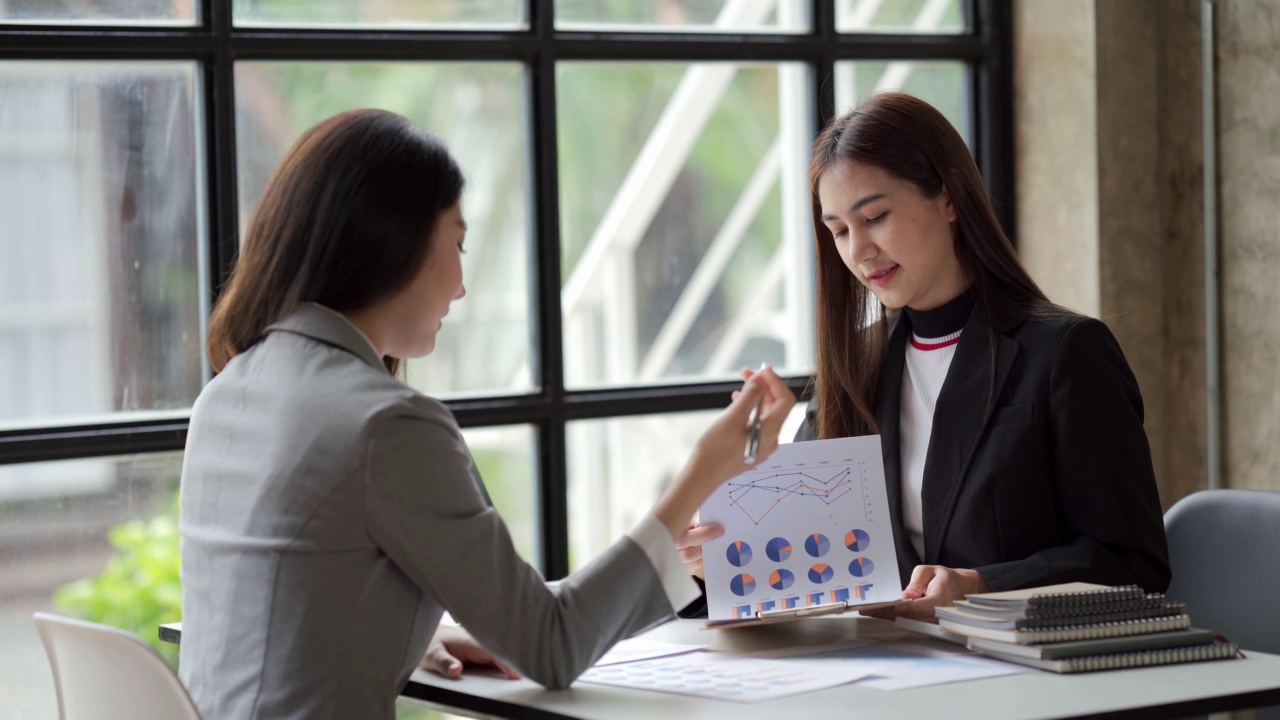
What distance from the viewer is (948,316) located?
8.32 feet

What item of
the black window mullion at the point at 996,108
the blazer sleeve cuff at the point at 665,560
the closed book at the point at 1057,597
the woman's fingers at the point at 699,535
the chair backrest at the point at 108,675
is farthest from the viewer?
the black window mullion at the point at 996,108

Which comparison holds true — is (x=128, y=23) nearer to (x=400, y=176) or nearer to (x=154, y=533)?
(x=154, y=533)

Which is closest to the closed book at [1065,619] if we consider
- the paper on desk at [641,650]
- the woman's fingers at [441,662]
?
the paper on desk at [641,650]

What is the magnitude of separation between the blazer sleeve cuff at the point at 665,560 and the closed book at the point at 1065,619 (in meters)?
0.40

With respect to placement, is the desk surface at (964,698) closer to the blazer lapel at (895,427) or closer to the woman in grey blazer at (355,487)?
the woman in grey blazer at (355,487)

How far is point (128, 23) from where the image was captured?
307cm

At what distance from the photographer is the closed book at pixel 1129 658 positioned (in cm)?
177

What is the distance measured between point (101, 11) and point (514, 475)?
1409mm

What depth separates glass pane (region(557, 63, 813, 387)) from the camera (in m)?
3.59

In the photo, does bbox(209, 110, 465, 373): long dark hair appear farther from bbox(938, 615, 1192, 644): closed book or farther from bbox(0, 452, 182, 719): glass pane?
bbox(0, 452, 182, 719): glass pane

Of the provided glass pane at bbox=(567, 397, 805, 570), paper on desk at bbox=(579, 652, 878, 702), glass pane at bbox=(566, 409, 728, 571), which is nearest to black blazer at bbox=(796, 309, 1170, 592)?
paper on desk at bbox=(579, 652, 878, 702)

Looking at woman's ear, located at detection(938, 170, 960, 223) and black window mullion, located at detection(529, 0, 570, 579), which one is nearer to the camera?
woman's ear, located at detection(938, 170, 960, 223)

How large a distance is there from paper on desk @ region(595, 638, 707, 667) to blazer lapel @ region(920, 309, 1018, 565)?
55 cm

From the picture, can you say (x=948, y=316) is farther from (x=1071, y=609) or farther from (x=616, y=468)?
(x=616, y=468)
